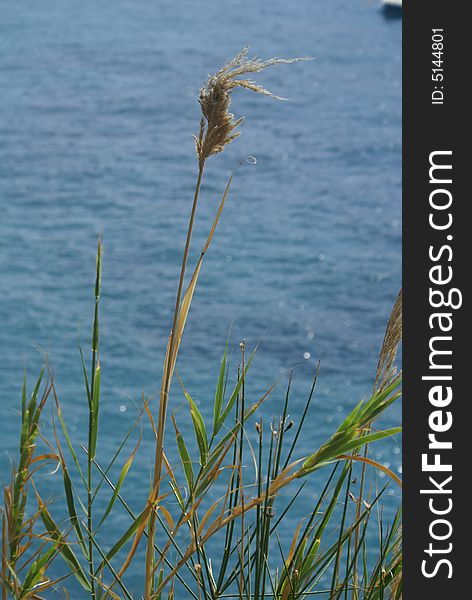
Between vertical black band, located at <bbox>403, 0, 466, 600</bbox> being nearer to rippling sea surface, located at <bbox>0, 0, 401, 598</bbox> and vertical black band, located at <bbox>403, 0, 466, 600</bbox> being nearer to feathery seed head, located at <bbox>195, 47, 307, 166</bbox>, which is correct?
feathery seed head, located at <bbox>195, 47, 307, 166</bbox>

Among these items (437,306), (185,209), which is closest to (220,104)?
(437,306)

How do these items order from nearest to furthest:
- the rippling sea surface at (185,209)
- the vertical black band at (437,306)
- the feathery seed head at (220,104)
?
the feathery seed head at (220,104)
the vertical black band at (437,306)
the rippling sea surface at (185,209)

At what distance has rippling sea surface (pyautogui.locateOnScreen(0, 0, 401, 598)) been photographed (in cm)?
514

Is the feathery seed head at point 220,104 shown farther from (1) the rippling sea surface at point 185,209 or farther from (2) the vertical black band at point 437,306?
(1) the rippling sea surface at point 185,209

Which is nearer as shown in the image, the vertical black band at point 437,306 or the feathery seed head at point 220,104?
the feathery seed head at point 220,104

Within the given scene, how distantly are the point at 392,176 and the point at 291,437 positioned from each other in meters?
4.03

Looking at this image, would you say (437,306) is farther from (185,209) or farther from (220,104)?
(185,209)

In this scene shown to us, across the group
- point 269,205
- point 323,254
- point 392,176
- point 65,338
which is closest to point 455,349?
point 65,338

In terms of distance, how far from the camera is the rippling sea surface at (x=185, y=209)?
514 cm

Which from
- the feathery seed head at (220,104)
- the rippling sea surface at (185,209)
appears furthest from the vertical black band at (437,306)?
the rippling sea surface at (185,209)

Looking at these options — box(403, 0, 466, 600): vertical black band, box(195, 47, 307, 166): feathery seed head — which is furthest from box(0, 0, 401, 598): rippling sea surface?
box(195, 47, 307, 166): feathery seed head

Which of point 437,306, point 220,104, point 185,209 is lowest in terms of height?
point 437,306

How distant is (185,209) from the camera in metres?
7.35

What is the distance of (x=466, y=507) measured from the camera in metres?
1.23
